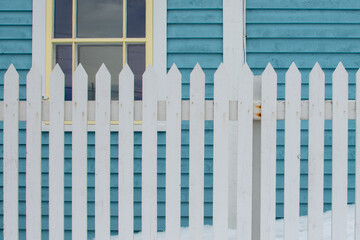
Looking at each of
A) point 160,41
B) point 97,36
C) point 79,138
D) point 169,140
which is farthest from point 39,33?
point 169,140

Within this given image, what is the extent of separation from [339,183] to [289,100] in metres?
0.56

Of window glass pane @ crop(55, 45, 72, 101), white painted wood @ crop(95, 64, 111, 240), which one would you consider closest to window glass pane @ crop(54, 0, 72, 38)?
window glass pane @ crop(55, 45, 72, 101)

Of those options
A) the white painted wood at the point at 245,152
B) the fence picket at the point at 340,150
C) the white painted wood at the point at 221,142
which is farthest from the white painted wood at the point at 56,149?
the fence picket at the point at 340,150

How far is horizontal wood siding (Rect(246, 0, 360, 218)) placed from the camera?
3.96m

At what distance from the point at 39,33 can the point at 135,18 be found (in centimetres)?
95

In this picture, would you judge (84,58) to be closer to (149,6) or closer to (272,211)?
(149,6)

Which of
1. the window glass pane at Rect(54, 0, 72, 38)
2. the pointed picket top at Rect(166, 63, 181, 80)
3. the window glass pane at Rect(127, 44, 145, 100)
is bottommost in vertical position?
the pointed picket top at Rect(166, 63, 181, 80)

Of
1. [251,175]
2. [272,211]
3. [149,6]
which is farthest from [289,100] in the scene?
[149,6]

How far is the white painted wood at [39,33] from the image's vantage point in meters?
3.97

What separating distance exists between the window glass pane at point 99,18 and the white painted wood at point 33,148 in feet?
6.15

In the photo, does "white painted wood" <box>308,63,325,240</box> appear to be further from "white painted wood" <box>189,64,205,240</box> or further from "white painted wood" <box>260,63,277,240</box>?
"white painted wood" <box>189,64,205,240</box>

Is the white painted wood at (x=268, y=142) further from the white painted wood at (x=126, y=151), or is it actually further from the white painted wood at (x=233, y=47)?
the white painted wood at (x=233, y=47)

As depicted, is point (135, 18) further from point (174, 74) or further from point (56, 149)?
point (56, 149)

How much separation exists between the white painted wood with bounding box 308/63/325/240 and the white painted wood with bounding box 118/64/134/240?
1.01m
